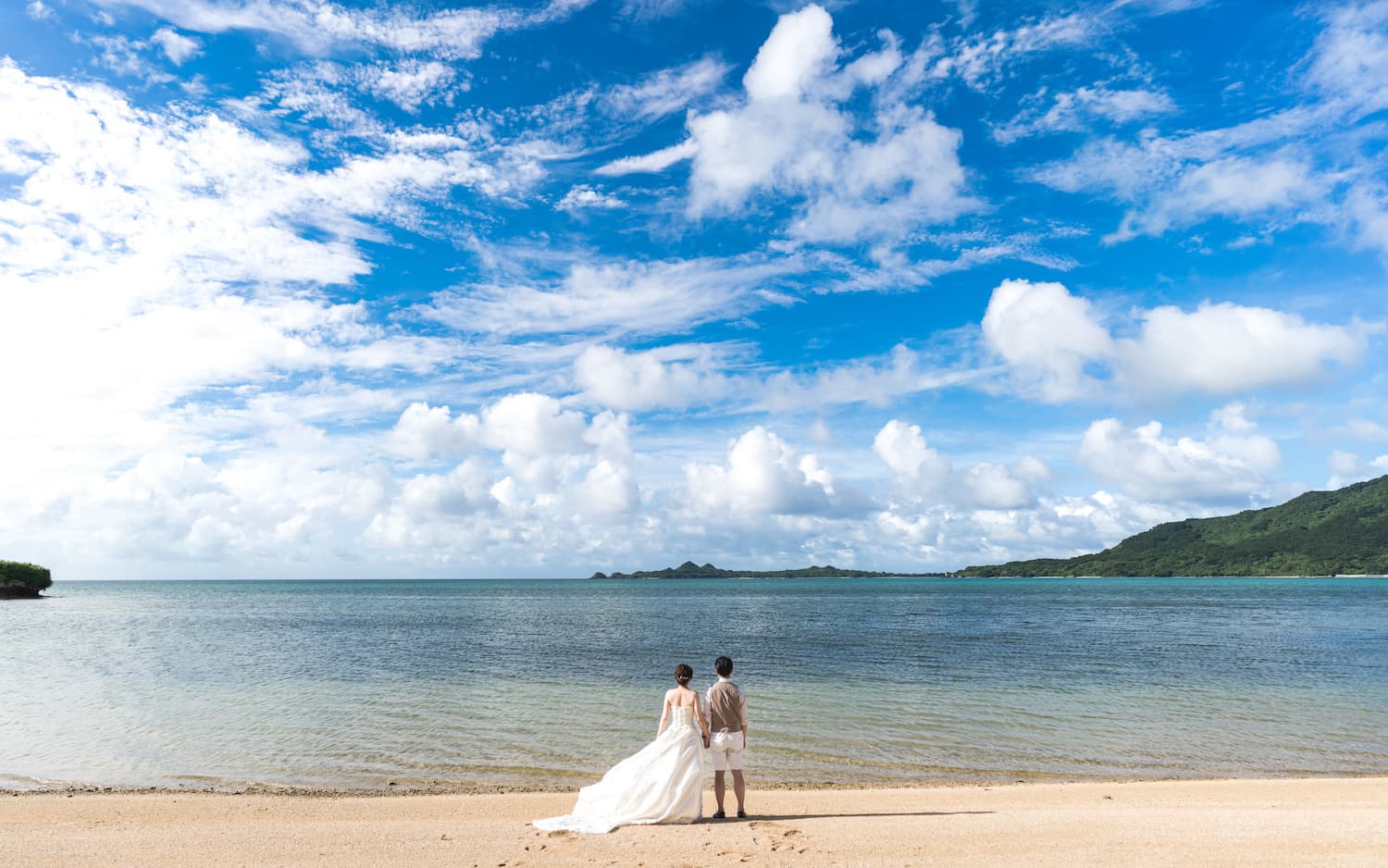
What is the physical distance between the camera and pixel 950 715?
2700cm

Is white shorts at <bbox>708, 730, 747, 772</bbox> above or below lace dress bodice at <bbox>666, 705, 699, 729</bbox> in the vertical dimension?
below

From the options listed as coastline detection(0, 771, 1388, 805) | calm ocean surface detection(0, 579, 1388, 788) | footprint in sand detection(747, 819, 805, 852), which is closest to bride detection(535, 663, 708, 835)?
footprint in sand detection(747, 819, 805, 852)

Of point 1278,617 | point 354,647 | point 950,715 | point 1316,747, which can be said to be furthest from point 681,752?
point 1278,617

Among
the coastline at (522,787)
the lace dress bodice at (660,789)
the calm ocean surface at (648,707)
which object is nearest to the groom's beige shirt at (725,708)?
the lace dress bodice at (660,789)

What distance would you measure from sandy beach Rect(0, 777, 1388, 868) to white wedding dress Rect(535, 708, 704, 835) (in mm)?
349

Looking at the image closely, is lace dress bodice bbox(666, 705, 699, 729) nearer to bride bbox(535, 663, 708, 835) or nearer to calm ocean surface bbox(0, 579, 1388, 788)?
bride bbox(535, 663, 708, 835)

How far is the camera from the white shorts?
539 inches

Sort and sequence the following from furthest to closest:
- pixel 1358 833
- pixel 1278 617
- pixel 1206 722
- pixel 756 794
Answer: pixel 1278 617
pixel 1206 722
pixel 756 794
pixel 1358 833

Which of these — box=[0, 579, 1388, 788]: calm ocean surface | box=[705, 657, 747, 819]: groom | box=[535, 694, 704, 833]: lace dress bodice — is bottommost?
box=[0, 579, 1388, 788]: calm ocean surface

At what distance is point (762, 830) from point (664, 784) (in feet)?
6.11

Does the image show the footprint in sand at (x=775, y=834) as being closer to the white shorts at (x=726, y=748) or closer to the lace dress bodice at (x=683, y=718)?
the white shorts at (x=726, y=748)

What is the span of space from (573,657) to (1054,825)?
35.7 m

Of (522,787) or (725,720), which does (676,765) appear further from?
(522,787)

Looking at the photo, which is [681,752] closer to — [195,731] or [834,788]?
[834,788]
